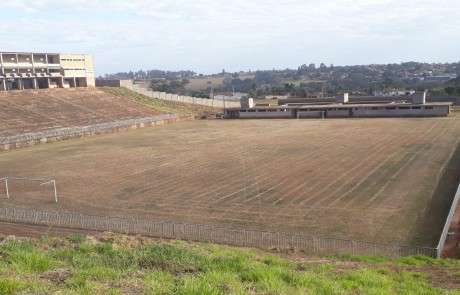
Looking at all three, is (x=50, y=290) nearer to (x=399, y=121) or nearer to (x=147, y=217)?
(x=147, y=217)

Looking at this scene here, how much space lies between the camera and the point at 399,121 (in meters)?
76.1

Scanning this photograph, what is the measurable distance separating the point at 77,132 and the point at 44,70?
40679mm

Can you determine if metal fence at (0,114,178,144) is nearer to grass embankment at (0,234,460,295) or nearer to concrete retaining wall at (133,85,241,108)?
concrete retaining wall at (133,85,241,108)

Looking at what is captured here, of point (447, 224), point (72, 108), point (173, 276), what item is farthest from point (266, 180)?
point (72, 108)

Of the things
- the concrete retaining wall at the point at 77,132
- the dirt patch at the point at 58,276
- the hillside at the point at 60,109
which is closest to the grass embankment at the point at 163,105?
the hillside at the point at 60,109

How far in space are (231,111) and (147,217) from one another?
73.6 meters

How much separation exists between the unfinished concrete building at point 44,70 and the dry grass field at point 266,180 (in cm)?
4188

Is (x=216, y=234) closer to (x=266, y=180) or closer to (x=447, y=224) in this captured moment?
(x=447, y=224)

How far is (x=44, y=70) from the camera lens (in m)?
101

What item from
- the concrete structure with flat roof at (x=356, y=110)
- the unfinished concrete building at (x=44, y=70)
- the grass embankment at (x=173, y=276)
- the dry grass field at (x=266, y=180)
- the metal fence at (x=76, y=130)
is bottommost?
the dry grass field at (x=266, y=180)

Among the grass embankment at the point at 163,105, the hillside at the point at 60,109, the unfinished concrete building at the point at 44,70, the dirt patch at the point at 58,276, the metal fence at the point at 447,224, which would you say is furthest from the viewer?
the grass embankment at the point at 163,105

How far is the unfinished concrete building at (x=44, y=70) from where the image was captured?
93.3 m

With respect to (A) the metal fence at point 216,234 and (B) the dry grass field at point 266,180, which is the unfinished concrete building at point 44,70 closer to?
(B) the dry grass field at point 266,180

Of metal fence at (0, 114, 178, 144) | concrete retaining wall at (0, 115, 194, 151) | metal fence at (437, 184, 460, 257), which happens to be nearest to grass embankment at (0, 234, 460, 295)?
metal fence at (437, 184, 460, 257)
